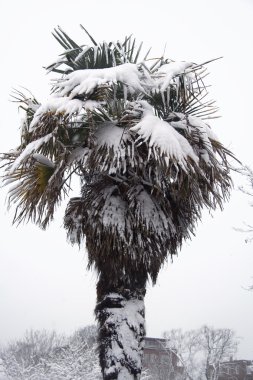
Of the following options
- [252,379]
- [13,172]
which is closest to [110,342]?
[13,172]

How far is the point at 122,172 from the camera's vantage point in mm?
4914

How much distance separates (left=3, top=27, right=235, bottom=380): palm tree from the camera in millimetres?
4410

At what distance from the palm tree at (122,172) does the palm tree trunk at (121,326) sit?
0.01 m

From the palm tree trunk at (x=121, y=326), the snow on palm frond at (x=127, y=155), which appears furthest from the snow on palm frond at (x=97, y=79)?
the palm tree trunk at (x=121, y=326)

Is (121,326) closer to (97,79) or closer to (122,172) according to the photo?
(122,172)

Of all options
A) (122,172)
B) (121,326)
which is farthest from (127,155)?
(121,326)

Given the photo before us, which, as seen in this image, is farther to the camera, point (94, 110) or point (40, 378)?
point (40, 378)

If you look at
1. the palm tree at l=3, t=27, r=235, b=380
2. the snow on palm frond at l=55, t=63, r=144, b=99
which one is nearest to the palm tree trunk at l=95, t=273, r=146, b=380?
the palm tree at l=3, t=27, r=235, b=380

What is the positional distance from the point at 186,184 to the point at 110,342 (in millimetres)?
1825

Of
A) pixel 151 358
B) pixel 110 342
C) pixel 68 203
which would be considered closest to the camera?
pixel 110 342

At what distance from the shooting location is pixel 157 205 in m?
4.80

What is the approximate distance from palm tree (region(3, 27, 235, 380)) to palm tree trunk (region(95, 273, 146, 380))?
0.01 meters

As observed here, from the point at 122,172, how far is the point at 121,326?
5.55 ft

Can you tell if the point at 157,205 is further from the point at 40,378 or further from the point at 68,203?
the point at 40,378
